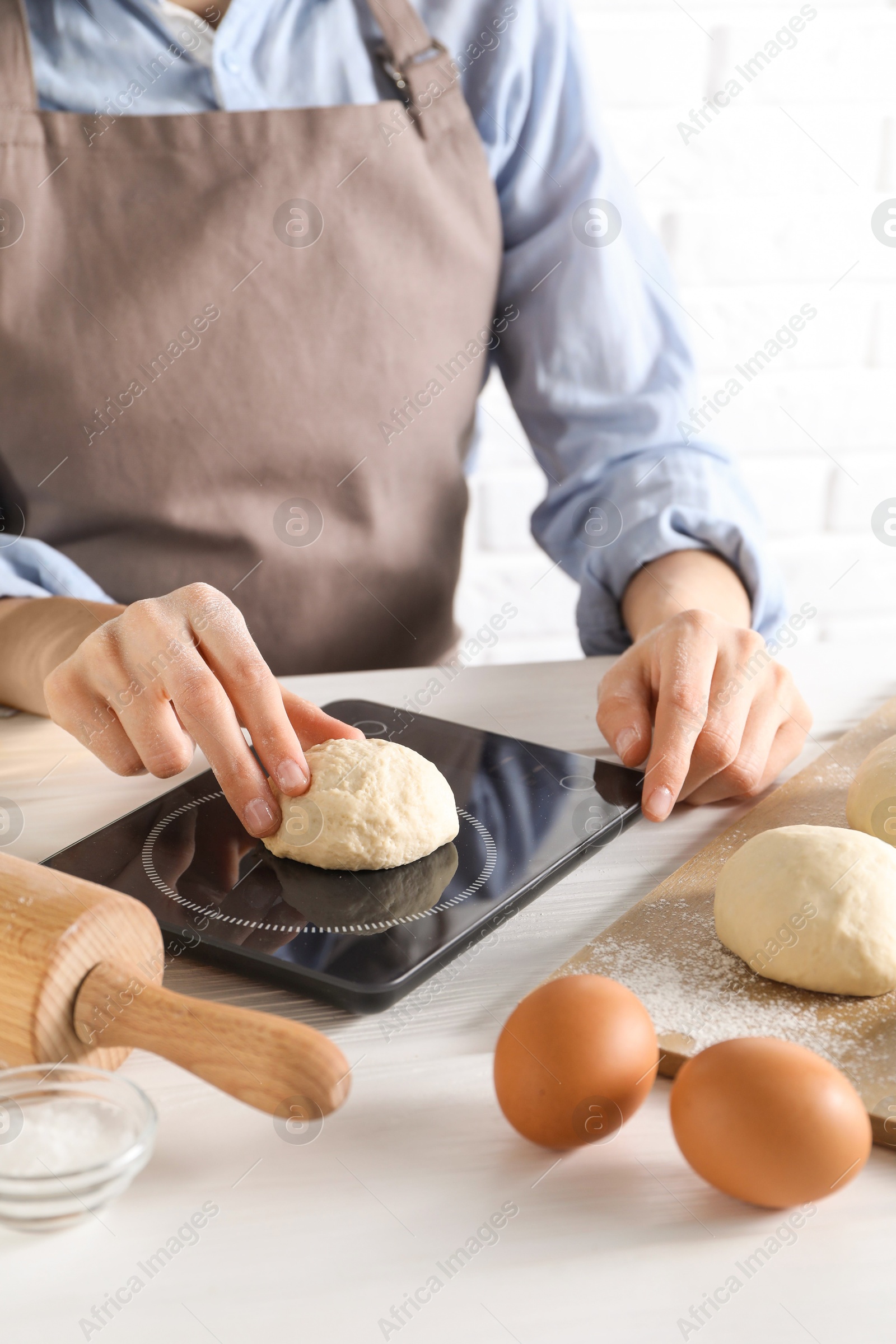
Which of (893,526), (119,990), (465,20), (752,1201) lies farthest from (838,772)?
(893,526)

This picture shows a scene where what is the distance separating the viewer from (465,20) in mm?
1053

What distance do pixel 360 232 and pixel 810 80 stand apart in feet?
3.30

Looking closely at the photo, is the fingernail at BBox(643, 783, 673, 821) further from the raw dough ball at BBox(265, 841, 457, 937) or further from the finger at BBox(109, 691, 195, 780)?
the finger at BBox(109, 691, 195, 780)

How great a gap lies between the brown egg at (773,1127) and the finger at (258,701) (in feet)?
1.04

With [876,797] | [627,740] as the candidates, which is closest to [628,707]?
[627,740]

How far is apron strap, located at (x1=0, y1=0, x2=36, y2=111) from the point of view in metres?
0.92

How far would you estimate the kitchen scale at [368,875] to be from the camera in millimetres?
531

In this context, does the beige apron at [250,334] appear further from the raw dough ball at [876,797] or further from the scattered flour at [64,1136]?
the scattered flour at [64,1136]

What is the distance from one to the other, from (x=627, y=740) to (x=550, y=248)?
591 millimetres

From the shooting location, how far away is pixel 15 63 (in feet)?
3.02

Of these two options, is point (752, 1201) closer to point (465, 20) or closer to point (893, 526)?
point (465, 20)

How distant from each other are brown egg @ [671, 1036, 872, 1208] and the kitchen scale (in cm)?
16

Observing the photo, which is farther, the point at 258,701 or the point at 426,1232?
the point at 258,701

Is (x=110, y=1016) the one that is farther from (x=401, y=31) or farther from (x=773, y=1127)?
(x=401, y=31)
